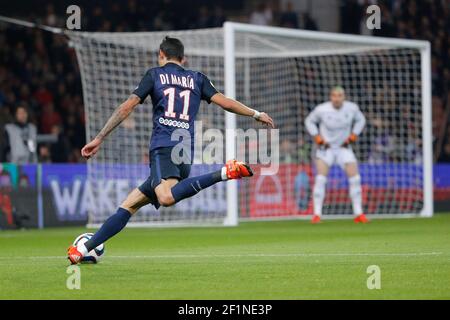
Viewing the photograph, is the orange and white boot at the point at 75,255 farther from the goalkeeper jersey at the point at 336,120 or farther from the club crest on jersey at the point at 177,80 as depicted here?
the goalkeeper jersey at the point at 336,120

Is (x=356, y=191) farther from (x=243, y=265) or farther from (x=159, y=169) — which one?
(x=159, y=169)

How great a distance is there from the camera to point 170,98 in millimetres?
9359

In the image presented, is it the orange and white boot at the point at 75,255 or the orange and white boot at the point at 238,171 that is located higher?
the orange and white boot at the point at 238,171

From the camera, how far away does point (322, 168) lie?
56.7 feet

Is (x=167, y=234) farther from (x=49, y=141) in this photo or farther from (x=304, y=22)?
(x=304, y=22)

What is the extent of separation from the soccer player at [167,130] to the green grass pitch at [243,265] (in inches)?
19.1

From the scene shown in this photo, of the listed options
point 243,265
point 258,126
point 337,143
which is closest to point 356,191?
point 337,143

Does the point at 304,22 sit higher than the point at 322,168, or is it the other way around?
the point at 304,22

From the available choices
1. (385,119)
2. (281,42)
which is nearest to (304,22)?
(385,119)

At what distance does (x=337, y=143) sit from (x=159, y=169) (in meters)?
8.45

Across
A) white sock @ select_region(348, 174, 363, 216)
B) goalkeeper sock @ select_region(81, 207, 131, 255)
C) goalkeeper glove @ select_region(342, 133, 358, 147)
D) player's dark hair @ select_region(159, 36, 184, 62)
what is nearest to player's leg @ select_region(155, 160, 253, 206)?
goalkeeper sock @ select_region(81, 207, 131, 255)

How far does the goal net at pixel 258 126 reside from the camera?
58.6 ft

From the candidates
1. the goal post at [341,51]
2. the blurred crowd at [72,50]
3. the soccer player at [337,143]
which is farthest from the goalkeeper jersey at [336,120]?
the blurred crowd at [72,50]

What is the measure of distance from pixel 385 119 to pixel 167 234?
7.70 metres
